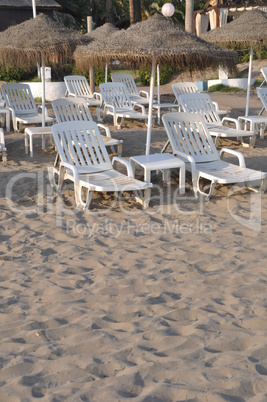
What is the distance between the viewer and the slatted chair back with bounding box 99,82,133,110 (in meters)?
11.3

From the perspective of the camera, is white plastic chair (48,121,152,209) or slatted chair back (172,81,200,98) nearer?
white plastic chair (48,121,152,209)

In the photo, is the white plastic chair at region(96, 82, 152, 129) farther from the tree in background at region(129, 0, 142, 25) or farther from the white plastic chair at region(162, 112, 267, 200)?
the tree in background at region(129, 0, 142, 25)

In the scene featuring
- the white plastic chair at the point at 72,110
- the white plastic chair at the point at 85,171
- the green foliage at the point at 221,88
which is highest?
the green foliage at the point at 221,88

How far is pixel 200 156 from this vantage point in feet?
24.1

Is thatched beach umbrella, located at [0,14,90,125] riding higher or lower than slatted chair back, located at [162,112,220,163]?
higher

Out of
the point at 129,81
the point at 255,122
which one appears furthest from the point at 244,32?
the point at 129,81

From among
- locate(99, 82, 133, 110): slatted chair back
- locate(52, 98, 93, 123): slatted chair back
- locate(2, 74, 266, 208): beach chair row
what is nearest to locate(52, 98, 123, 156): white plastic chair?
locate(52, 98, 93, 123): slatted chair back

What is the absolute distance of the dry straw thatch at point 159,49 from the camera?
6969 millimetres

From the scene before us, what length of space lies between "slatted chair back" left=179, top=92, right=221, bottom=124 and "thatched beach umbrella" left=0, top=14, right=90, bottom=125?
6.61ft

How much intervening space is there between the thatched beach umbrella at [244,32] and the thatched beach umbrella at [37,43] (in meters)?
2.97

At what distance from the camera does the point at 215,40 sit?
422 inches

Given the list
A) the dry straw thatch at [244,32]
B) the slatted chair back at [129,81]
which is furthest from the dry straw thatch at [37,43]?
the slatted chair back at [129,81]

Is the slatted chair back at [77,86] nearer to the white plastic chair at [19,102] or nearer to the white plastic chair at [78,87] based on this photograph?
the white plastic chair at [78,87]

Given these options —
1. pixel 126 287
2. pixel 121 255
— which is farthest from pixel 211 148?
pixel 126 287
